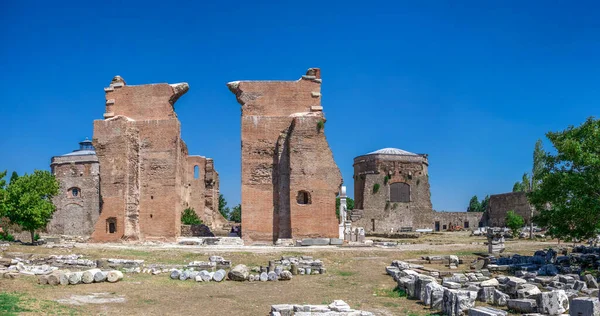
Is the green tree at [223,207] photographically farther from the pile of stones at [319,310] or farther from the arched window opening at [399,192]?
the pile of stones at [319,310]

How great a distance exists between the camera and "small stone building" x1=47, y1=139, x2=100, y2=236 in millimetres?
40594

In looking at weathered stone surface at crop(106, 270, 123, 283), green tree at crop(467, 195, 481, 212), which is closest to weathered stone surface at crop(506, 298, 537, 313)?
weathered stone surface at crop(106, 270, 123, 283)

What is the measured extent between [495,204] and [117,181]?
3626cm

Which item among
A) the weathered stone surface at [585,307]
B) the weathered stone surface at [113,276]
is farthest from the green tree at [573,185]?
the weathered stone surface at [113,276]

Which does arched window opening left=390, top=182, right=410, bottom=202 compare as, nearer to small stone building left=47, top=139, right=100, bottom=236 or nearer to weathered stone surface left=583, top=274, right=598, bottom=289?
small stone building left=47, top=139, right=100, bottom=236

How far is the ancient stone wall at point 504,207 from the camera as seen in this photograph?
149 ft

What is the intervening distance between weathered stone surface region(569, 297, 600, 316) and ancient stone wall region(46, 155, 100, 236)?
37.7 metres

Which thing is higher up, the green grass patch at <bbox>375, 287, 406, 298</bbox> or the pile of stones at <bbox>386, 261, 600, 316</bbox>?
the pile of stones at <bbox>386, 261, 600, 316</bbox>

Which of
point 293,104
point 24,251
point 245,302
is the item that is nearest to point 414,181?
point 293,104

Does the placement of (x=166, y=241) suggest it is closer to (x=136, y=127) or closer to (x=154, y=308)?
(x=136, y=127)

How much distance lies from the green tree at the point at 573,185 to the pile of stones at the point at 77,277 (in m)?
12.9

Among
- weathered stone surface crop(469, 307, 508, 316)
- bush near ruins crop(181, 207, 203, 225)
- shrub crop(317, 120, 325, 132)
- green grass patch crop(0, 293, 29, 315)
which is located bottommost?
green grass patch crop(0, 293, 29, 315)

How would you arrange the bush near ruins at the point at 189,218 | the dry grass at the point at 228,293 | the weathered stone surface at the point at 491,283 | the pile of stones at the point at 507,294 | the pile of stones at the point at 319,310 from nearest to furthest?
the pile of stones at the point at 507,294, the pile of stones at the point at 319,310, the dry grass at the point at 228,293, the weathered stone surface at the point at 491,283, the bush near ruins at the point at 189,218

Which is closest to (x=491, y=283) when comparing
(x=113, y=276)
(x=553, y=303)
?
(x=553, y=303)
